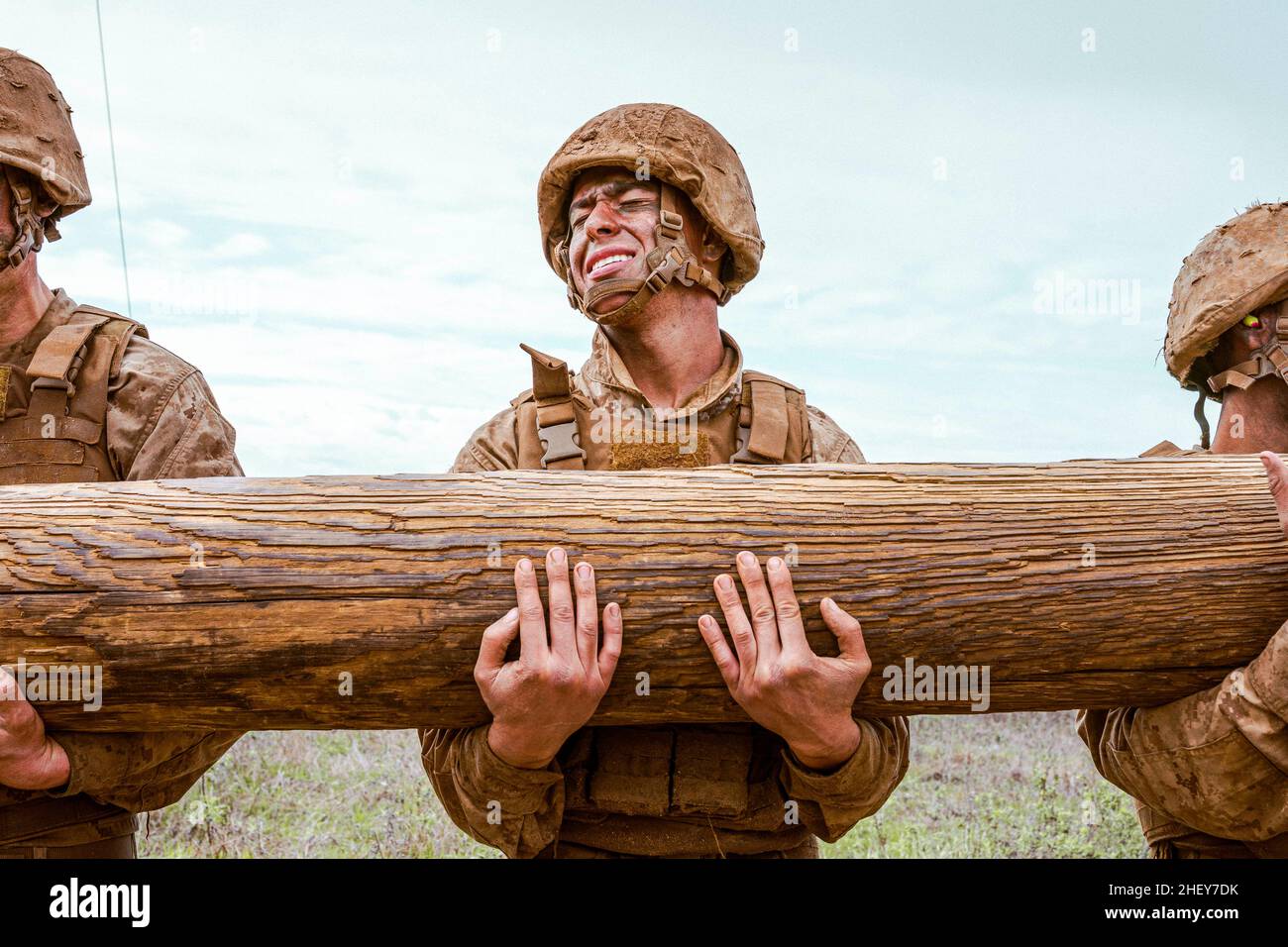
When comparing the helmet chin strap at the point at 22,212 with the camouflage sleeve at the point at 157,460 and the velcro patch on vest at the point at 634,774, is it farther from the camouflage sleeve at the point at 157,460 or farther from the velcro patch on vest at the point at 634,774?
the velcro patch on vest at the point at 634,774

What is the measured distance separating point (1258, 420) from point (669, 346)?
7.78 ft

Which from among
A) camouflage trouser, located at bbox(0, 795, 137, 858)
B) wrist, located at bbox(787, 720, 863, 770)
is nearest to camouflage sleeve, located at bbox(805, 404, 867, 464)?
wrist, located at bbox(787, 720, 863, 770)

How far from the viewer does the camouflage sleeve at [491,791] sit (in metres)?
3.19

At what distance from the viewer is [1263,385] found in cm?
436

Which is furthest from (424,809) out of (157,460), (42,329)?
(42,329)

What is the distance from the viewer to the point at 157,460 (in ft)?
13.0

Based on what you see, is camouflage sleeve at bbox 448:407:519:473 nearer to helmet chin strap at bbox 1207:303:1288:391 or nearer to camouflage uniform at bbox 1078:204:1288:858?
camouflage uniform at bbox 1078:204:1288:858

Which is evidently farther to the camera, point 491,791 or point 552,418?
point 552,418

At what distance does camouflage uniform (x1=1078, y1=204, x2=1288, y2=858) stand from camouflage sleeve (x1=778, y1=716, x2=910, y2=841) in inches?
27.3

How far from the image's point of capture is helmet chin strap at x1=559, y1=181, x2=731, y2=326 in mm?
3992

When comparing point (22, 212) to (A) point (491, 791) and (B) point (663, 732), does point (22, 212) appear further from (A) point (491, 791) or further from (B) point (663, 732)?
(B) point (663, 732)

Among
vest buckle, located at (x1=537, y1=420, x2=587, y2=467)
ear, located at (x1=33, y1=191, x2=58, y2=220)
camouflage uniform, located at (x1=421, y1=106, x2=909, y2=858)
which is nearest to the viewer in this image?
camouflage uniform, located at (x1=421, y1=106, x2=909, y2=858)

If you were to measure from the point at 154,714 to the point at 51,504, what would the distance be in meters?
0.67

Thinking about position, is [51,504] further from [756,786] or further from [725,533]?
[756,786]
